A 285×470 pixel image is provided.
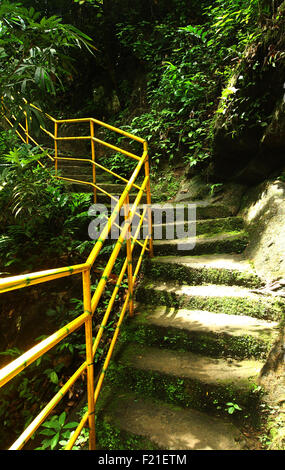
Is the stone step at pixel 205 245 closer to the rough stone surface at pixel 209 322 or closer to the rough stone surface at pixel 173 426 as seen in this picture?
the rough stone surface at pixel 209 322

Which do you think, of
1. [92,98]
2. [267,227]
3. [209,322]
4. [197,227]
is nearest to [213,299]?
[209,322]

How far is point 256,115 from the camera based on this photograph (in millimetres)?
2811

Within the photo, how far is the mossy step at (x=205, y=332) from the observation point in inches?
65.9

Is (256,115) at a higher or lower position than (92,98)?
lower

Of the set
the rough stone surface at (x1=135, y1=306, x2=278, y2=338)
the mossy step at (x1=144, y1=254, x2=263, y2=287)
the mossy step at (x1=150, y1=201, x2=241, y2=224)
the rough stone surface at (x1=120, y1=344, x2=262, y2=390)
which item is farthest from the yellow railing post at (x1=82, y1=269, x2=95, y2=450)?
the mossy step at (x1=150, y1=201, x2=241, y2=224)

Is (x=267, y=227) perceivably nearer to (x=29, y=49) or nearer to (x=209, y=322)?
(x=209, y=322)

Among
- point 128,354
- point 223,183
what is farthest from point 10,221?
point 223,183

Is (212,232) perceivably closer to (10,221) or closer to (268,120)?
(268,120)

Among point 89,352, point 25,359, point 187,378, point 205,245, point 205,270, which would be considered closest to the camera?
point 25,359

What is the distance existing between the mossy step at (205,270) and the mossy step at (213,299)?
0.22ft

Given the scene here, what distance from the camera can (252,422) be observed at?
4.39ft

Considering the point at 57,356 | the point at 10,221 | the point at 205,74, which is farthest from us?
the point at 205,74

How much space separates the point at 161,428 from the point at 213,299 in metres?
1.01
